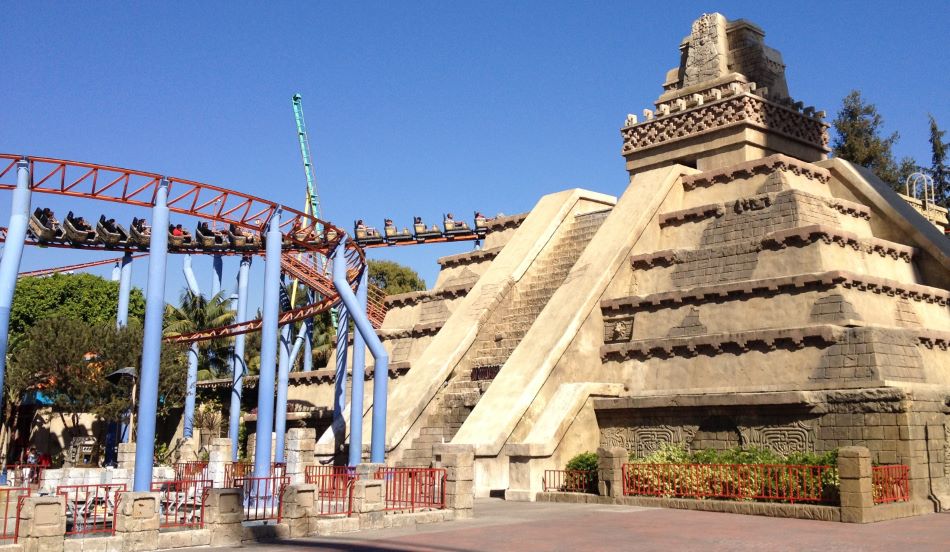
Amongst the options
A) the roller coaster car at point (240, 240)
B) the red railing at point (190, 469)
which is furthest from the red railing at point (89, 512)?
the roller coaster car at point (240, 240)

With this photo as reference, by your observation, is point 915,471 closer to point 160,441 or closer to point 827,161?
point 827,161

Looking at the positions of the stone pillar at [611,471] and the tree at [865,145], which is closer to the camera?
the stone pillar at [611,471]

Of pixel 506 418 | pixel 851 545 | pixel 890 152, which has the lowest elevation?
pixel 851 545

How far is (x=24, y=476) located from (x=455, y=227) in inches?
1331

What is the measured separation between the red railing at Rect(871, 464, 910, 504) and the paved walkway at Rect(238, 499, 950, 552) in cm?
47

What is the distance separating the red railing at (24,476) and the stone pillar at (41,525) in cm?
1061

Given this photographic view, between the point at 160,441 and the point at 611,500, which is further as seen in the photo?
the point at 160,441

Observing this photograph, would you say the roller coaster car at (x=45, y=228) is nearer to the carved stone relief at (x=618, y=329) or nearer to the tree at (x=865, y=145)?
the carved stone relief at (x=618, y=329)

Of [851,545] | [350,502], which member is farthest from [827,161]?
[350,502]

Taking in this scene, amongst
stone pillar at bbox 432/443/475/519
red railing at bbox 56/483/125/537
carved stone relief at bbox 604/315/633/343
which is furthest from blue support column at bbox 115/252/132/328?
stone pillar at bbox 432/443/475/519

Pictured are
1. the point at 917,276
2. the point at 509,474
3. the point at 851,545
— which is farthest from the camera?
the point at 917,276

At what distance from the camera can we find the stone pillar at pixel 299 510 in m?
14.8

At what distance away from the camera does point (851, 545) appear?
43.5 feet

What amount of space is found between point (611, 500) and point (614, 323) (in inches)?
240
